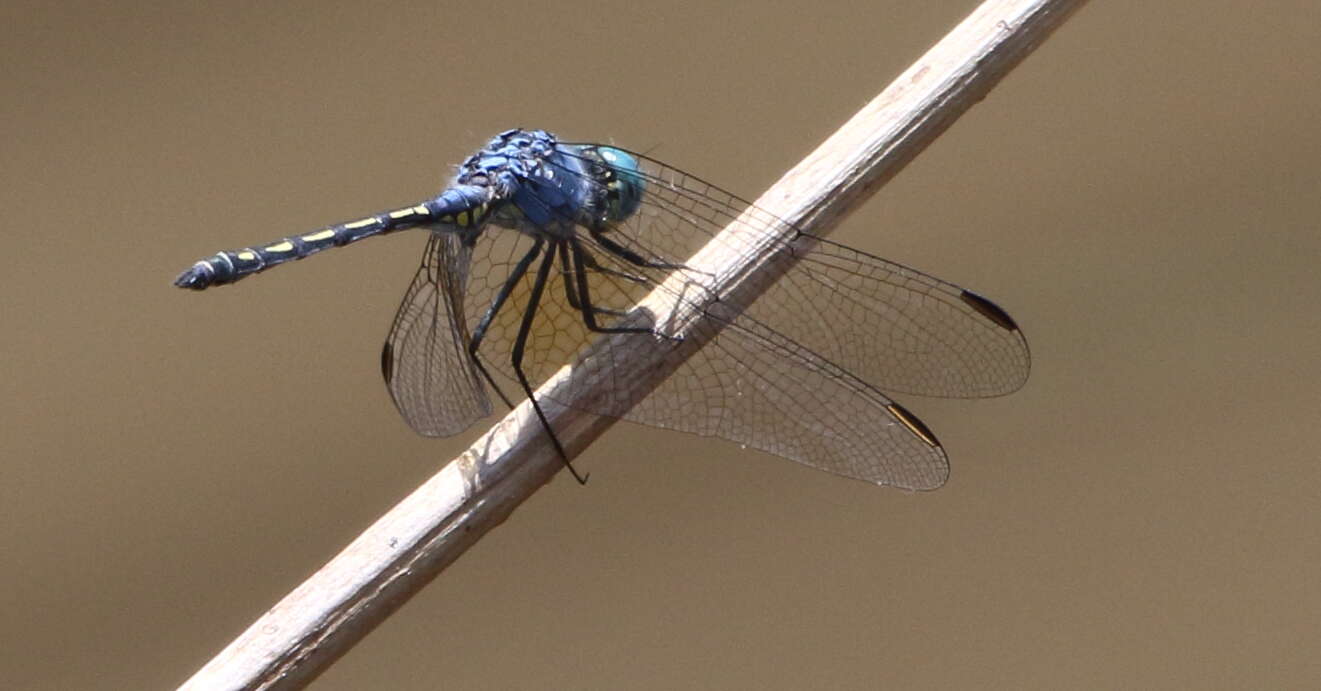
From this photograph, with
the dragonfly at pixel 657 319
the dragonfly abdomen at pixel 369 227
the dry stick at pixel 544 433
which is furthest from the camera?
the dragonfly abdomen at pixel 369 227

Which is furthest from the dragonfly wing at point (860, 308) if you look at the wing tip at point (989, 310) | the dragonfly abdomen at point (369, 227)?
the dragonfly abdomen at point (369, 227)

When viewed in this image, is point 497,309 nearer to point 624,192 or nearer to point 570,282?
point 570,282

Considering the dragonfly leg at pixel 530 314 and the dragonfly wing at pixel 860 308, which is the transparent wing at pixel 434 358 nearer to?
the dragonfly leg at pixel 530 314

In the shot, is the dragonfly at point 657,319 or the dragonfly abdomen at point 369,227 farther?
the dragonfly abdomen at point 369,227

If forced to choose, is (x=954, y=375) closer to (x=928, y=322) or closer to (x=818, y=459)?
(x=928, y=322)

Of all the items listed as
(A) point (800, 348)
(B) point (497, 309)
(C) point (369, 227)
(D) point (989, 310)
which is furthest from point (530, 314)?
(D) point (989, 310)

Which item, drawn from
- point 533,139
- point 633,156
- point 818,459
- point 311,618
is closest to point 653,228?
point 633,156

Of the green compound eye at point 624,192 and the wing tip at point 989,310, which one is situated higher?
the green compound eye at point 624,192
